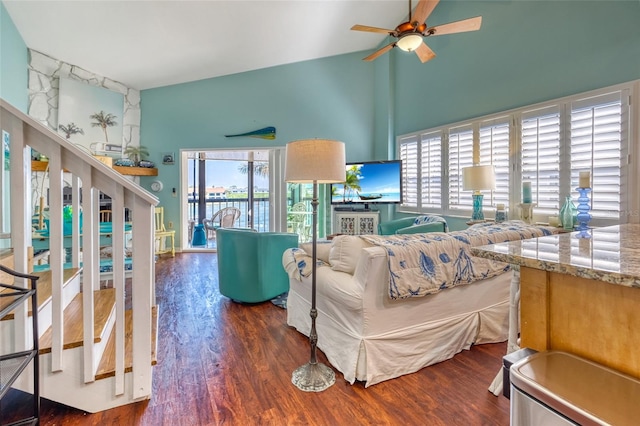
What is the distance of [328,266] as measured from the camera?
7.36 ft

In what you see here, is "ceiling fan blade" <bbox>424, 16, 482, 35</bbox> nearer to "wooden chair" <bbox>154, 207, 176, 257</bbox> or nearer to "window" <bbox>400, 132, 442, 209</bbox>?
"window" <bbox>400, 132, 442, 209</bbox>

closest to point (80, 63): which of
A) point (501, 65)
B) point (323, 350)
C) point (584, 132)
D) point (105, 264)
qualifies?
point (105, 264)

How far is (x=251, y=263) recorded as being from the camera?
3.03m

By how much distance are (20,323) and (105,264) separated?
2751 millimetres

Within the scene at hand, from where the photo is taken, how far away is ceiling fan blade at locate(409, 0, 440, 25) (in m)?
2.64

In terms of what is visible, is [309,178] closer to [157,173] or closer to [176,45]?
[176,45]

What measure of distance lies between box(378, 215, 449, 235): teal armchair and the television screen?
79 cm

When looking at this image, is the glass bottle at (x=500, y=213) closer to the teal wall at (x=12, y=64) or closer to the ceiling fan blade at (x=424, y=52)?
the ceiling fan blade at (x=424, y=52)

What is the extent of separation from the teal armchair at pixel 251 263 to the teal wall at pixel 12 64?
2.78 meters

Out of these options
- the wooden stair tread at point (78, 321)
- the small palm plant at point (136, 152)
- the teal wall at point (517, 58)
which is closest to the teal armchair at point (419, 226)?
the teal wall at point (517, 58)

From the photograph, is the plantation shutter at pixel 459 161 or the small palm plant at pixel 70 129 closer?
the plantation shutter at pixel 459 161

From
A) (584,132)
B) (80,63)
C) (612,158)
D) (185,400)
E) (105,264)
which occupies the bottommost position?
(185,400)

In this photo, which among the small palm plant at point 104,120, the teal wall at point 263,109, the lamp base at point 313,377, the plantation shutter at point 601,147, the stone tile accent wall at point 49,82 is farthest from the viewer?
the teal wall at point 263,109

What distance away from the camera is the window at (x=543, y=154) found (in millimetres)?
2896
